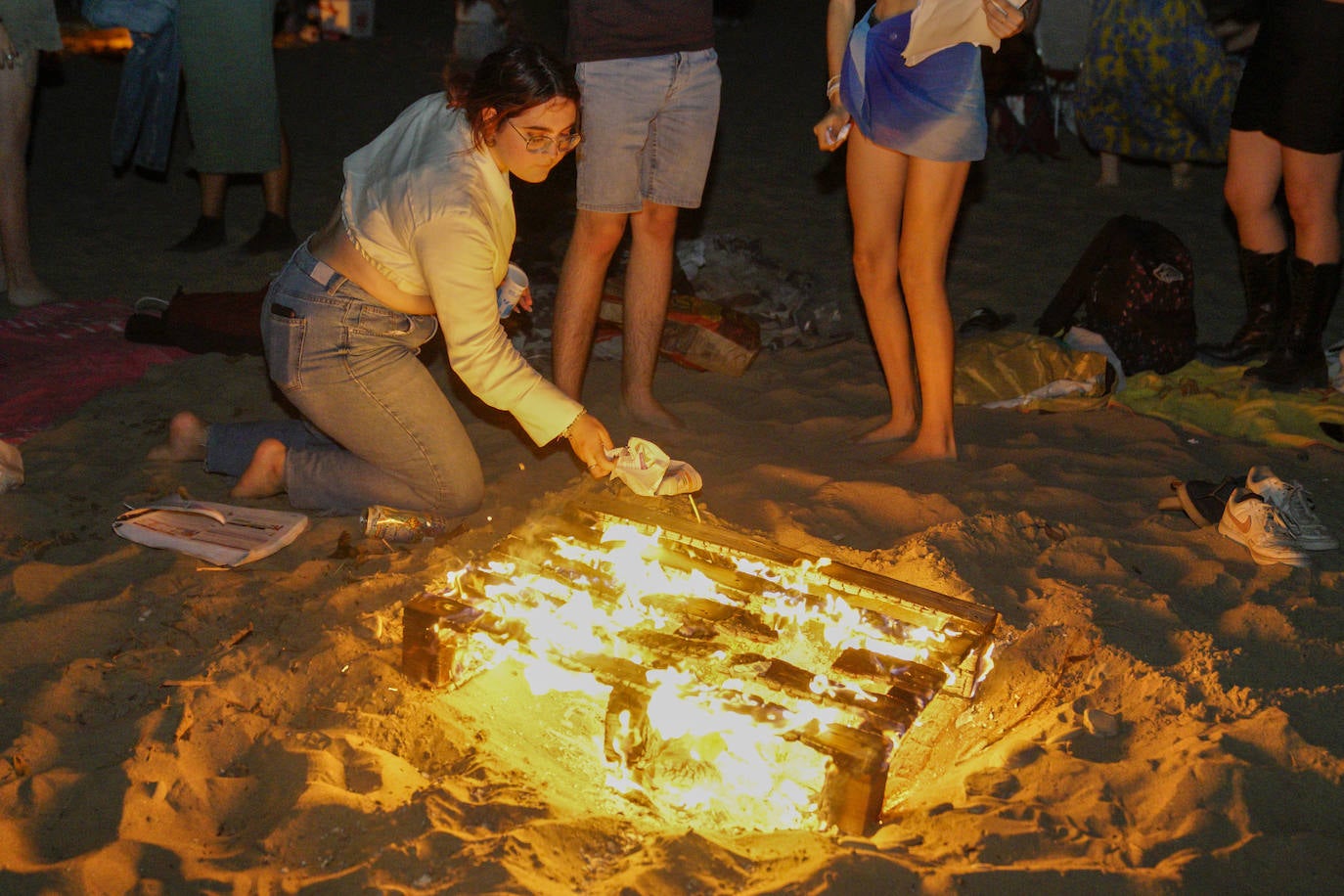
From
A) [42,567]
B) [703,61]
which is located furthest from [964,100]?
[42,567]

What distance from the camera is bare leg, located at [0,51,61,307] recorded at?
15.9 feet

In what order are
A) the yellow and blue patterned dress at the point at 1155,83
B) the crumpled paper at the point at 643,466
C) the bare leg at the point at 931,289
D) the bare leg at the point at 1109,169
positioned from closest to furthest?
the crumpled paper at the point at 643,466 → the bare leg at the point at 931,289 → the yellow and blue patterned dress at the point at 1155,83 → the bare leg at the point at 1109,169

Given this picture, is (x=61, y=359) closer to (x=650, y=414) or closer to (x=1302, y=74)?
(x=650, y=414)

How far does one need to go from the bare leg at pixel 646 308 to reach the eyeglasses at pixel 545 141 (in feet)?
4.15

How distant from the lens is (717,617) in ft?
9.22

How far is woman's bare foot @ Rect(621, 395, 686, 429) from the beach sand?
8 centimetres

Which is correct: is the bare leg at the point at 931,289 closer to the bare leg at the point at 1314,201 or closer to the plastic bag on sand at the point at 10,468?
the bare leg at the point at 1314,201

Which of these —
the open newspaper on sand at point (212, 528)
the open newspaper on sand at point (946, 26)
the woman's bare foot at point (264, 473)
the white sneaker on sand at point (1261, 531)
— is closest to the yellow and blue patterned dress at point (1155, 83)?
the open newspaper on sand at point (946, 26)

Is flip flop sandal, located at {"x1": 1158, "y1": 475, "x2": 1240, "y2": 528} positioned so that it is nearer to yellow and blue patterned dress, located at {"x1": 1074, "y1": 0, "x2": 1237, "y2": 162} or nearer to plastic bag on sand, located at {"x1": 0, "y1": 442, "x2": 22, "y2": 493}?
plastic bag on sand, located at {"x1": 0, "y1": 442, "x2": 22, "y2": 493}

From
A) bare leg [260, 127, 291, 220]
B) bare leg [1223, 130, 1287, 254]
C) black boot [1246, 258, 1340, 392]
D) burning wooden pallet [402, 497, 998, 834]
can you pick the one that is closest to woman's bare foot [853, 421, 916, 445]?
burning wooden pallet [402, 497, 998, 834]

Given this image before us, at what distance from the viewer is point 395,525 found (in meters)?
3.36

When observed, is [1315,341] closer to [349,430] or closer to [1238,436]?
[1238,436]

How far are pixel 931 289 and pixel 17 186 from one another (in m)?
3.89

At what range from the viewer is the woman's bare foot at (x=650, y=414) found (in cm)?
418
